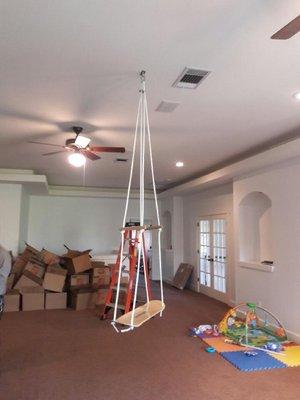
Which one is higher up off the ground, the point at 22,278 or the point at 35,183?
the point at 35,183

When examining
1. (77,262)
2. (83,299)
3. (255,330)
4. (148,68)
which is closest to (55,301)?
(83,299)

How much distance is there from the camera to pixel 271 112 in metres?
3.83

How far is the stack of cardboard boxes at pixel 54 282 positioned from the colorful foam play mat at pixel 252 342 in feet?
8.12

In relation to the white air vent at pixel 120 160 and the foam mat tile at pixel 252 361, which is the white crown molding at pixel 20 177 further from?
the foam mat tile at pixel 252 361

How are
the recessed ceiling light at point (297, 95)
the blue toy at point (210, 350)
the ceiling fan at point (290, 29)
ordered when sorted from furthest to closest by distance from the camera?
the blue toy at point (210, 350) → the recessed ceiling light at point (297, 95) → the ceiling fan at point (290, 29)

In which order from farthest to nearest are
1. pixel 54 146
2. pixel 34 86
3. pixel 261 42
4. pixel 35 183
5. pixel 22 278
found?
pixel 35 183 → pixel 22 278 → pixel 54 146 → pixel 34 86 → pixel 261 42

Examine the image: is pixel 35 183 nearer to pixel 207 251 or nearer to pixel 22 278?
pixel 22 278

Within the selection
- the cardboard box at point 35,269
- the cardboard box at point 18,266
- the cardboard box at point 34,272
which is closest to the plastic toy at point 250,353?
the cardboard box at point 34,272

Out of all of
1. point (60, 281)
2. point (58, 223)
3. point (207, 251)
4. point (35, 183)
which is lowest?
point (60, 281)

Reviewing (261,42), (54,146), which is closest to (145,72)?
(261,42)

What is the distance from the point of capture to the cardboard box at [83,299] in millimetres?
6422

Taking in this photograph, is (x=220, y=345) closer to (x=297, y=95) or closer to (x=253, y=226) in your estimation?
(x=253, y=226)

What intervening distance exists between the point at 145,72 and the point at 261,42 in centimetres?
96

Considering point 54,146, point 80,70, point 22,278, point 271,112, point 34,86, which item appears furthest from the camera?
point 22,278
